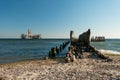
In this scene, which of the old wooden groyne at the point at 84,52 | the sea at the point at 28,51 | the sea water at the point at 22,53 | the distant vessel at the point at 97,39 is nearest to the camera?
the old wooden groyne at the point at 84,52

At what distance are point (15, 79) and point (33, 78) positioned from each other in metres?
1.14

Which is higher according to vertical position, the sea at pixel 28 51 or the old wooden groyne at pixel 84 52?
the old wooden groyne at pixel 84 52

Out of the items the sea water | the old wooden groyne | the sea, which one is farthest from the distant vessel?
the old wooden groyne

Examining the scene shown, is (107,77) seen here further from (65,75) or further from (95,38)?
(95,38)

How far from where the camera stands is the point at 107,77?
13.1 m

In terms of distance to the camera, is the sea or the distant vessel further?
the distant vessel

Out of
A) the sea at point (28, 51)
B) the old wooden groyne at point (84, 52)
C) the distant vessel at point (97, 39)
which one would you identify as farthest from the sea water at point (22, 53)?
the distant vessel at point (97, 39)

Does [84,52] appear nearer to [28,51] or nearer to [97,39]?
[28,51]

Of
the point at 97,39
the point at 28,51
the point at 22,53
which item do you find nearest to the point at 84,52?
the point at 22,53

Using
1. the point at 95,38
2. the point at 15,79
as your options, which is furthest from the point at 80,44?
the point at 95,38

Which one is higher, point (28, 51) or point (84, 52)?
point (84, 52)

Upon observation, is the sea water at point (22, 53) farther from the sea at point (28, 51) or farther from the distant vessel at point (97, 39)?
the distant vessel at point (97, 39)

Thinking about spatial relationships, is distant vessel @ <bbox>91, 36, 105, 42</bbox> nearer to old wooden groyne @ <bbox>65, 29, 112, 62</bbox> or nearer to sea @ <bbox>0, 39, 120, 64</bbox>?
sea @ <bbox>0, 39, 120, 64</bbox>

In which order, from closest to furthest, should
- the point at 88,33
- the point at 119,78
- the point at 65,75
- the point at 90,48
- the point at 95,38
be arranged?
the point at 119,78 → the point at 65,75 → the point at 90,48 → the point at 88,33 → the point at 95,38
